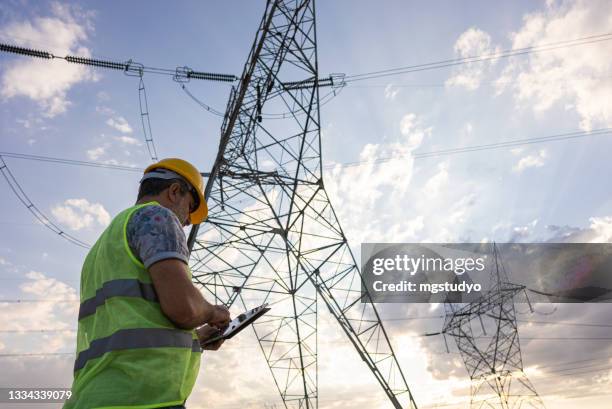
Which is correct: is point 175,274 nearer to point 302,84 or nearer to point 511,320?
point 302,84

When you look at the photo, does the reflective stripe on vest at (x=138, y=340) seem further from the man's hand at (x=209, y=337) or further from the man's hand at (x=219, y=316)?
the man's hand at (x=209, y=337)

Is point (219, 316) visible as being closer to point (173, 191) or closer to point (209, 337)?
point (209, 337)

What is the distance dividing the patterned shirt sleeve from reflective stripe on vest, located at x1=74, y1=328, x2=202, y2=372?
0.22m

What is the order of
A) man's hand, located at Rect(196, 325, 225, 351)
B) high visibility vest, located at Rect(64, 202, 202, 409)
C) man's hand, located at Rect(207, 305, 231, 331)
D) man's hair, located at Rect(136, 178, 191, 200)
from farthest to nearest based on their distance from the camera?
man's hand, located at Rect(196, 325, 225, 351), man's hair, located at Rect(136, 178, 191, 200), man's hand, located at Rect(207, 305, 231, 331), high visibility vest, located at Rect(64, 202, 202, 409)

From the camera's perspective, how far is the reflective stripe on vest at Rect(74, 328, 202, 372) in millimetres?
1464

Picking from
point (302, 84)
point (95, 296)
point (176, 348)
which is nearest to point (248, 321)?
point (176, 348)

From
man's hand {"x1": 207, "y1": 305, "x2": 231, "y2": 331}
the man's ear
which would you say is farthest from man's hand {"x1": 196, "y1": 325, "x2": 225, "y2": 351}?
the man's ear

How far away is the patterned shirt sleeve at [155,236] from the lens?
1493 millimetres

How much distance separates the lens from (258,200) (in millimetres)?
12086

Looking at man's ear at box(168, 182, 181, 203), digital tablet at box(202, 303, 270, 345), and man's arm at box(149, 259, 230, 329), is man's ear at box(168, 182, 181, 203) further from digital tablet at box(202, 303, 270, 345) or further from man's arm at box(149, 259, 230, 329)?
digital tablet at box(202, 303, 270, 345)

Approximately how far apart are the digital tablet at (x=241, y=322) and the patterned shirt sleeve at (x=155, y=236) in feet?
1.72

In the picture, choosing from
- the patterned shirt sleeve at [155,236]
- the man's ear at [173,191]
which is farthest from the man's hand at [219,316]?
the man's ear at [173,191]

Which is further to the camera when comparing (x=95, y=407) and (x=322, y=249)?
(x=322, y=249)

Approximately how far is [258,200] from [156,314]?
34.8ft
